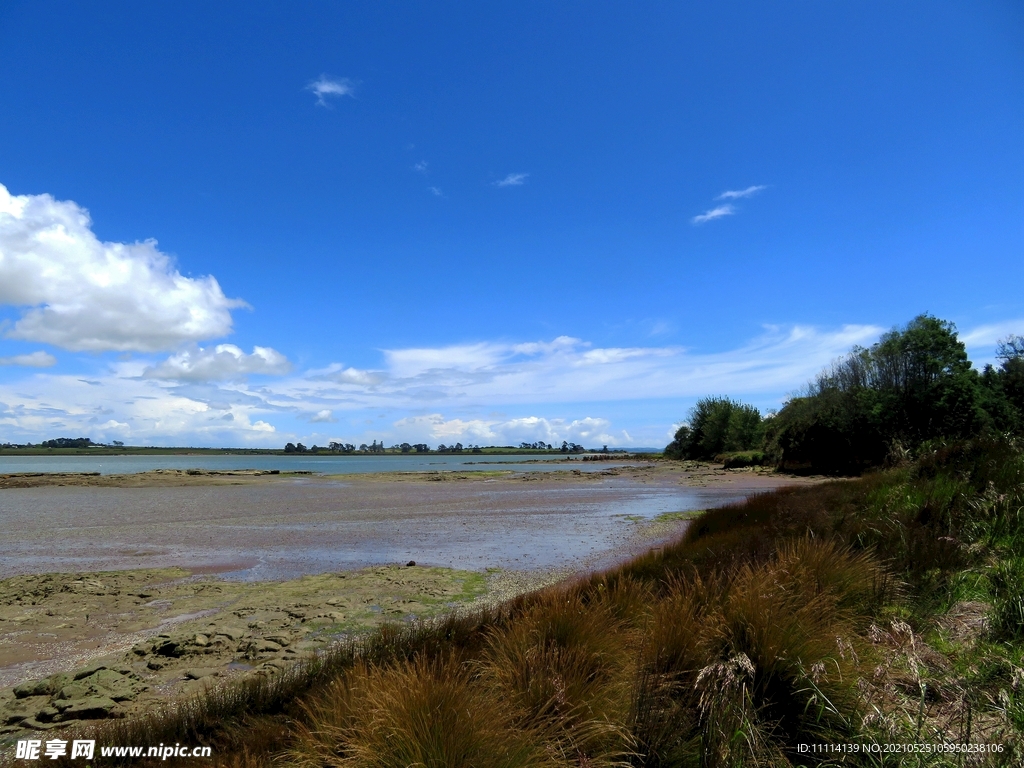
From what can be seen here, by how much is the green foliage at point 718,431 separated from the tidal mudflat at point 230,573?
205 ft

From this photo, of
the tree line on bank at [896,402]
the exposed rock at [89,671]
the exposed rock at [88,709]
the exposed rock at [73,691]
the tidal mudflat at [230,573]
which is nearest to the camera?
the exposed rock at [88,709]

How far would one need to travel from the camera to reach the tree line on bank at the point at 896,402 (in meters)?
39.5

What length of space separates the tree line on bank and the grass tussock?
1412 inches

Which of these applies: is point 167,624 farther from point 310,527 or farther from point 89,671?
point 310,527

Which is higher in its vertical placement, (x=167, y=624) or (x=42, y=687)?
(x=42, y=687)

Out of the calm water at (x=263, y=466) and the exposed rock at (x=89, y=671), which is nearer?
the exposed rock at (x=89, y=671)

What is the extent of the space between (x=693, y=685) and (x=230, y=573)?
1300cm

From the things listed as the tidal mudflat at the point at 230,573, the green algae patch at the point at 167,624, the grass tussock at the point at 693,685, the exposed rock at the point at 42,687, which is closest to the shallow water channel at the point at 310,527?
the tidal mudflat at the point at 230,573

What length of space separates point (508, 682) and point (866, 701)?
239 centimetres

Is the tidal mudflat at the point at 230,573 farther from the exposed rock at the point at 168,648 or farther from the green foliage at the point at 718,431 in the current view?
the green foliage at the point at 718,431

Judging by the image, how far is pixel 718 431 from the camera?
96.8 m

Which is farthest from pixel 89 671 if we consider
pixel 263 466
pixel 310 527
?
pixel 263 466

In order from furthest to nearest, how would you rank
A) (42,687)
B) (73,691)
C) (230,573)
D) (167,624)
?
(230,573) → (167,624) → (42,687) → (73,691)

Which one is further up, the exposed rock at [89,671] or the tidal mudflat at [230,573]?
the exposed rock at [89,671]
